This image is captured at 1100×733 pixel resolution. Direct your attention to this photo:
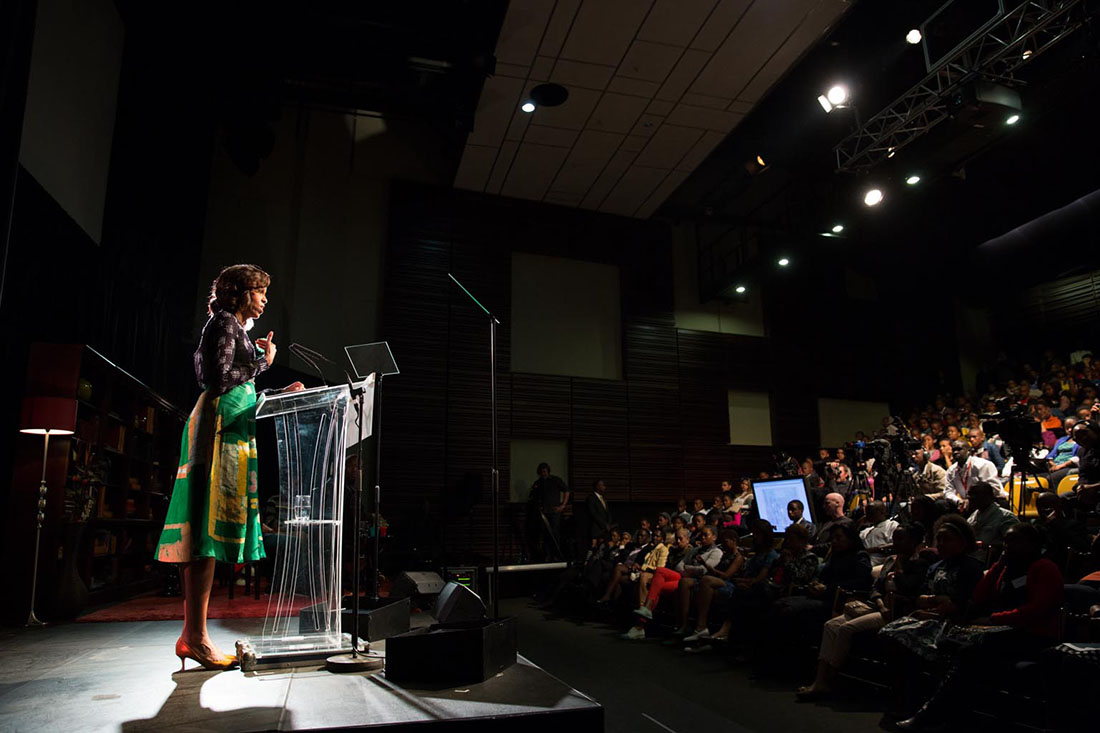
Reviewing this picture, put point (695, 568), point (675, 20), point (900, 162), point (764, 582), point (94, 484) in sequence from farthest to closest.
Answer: point (900, 162) < point (675, 20) < point (695, 568) < point (94, 484) < point (764, 582)

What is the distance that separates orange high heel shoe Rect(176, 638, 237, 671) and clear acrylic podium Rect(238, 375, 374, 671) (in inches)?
4.9

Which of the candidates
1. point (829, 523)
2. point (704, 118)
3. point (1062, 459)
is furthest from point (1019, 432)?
point (704, 118)

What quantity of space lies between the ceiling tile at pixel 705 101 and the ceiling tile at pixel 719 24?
2.69ft

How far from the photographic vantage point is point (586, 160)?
9.81 metres

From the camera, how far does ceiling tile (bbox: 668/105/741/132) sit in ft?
28.0

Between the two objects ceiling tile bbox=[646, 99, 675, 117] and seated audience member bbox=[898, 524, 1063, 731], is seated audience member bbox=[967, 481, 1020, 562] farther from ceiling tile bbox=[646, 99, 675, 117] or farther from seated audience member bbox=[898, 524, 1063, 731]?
ceiling tile bbox=[646, 99, 675, 117]

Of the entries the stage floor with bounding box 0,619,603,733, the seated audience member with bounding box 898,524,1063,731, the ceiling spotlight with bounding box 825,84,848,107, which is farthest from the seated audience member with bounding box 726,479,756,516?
the stage floor with bounding box 0,619,603,733

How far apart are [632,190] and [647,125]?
6.12ft

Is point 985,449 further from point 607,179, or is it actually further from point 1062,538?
point 607,179

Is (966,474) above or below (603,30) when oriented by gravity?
below

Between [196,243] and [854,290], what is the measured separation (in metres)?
11.0

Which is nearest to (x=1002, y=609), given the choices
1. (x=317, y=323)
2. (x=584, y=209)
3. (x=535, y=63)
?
(x=535, y=63)

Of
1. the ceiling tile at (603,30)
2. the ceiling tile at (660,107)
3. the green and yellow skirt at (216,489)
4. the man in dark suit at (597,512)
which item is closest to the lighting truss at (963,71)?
the ceiling tile at (660,107)

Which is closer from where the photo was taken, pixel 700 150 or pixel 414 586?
pixel 414 586
